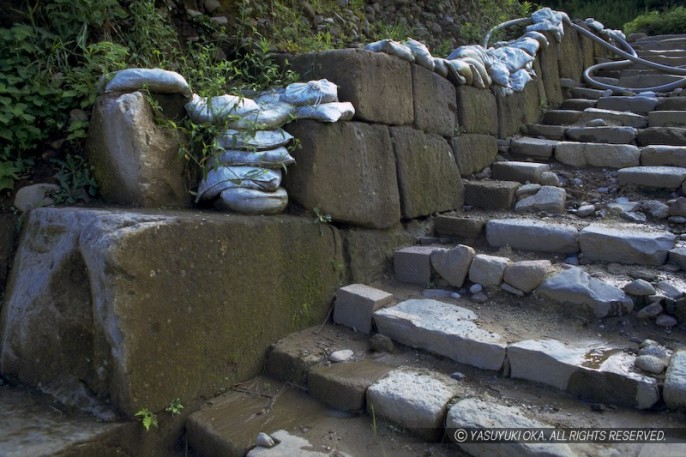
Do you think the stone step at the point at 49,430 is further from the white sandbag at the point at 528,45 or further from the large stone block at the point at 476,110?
the white sandbag at the point at 528,45

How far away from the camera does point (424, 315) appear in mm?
2734

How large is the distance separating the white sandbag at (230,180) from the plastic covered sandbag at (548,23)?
4.23 m

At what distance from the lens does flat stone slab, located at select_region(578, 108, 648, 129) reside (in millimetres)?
4863

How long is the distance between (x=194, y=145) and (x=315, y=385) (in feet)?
4.04

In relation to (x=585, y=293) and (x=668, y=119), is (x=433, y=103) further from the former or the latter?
(x=668, y=119)

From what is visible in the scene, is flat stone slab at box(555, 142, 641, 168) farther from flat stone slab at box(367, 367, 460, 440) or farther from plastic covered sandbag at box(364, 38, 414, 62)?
flat stone slab at box(367, 367, 460, 440)

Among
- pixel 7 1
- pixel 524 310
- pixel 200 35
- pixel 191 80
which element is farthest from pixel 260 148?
pixel 524 310

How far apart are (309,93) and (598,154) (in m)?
2.47

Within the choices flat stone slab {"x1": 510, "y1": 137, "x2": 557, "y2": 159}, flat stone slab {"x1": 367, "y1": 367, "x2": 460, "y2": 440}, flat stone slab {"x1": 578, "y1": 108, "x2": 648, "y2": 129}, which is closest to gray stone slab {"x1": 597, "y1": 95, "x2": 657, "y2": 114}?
flat stone slab {"x1": 578, "y1": 108, "x2": 648, "y2": 129}

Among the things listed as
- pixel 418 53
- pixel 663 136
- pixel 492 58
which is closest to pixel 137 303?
pixel 418 53

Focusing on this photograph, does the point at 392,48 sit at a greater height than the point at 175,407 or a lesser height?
greater

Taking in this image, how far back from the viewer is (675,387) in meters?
2.00

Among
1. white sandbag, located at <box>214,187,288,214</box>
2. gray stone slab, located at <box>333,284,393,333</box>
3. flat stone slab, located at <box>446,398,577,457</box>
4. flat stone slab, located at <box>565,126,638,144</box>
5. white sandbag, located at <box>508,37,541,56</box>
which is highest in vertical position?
white sandbag, located at <box>508,37,541,56</box>

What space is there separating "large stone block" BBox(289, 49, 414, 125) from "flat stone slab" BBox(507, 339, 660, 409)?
1.61 meters
